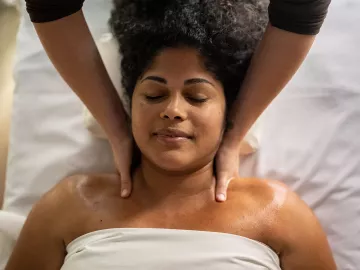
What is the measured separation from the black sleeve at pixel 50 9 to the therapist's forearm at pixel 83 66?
0.01 metres

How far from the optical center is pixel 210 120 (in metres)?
1.18

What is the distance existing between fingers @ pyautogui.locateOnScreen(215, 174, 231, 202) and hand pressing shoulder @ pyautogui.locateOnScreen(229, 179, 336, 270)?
2.3 inches

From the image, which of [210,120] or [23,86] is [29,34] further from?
[210,120]

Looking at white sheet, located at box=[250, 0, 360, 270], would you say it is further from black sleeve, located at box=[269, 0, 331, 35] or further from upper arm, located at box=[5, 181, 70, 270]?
upper arm, located at box=[5, 181, 70, 270]

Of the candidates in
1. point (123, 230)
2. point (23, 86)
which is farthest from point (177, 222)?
point (23, 86)

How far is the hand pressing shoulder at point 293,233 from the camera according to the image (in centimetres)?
122

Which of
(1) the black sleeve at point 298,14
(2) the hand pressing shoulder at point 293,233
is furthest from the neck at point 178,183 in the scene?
(1) the black sleeve at point 298,14

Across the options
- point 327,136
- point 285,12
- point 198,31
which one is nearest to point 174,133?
point 198,31

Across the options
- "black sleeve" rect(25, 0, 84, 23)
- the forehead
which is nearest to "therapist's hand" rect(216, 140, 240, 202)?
the forehead

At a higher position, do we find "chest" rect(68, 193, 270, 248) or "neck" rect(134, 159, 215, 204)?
"neck" rect(134, 159, 215, 204)

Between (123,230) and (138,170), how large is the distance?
18cm

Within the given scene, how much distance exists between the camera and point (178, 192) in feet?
4.22

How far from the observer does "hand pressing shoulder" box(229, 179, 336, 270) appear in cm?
122

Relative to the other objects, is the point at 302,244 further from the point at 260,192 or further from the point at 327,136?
the point at 327,136
